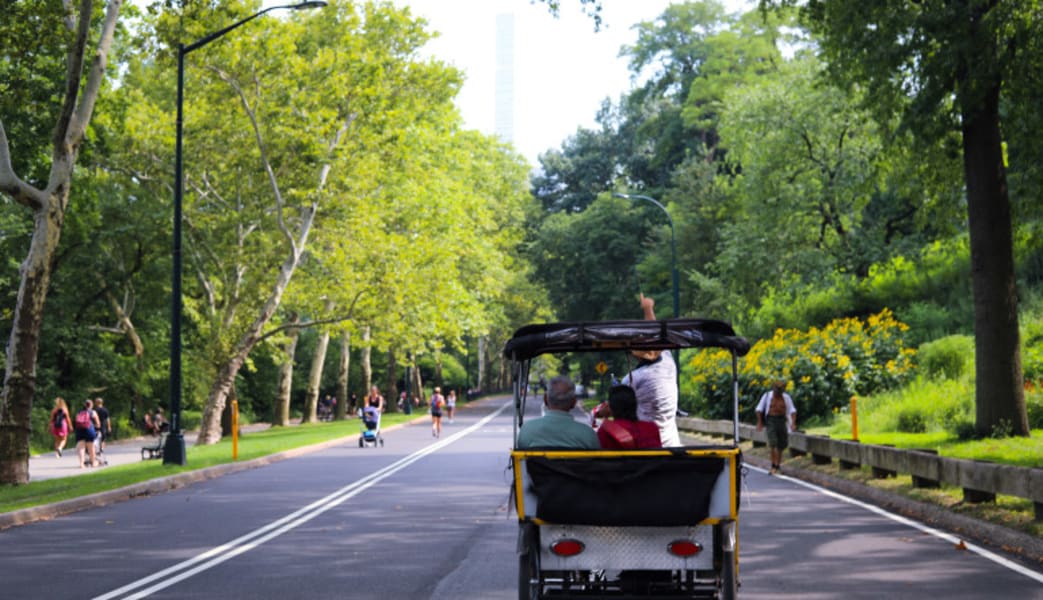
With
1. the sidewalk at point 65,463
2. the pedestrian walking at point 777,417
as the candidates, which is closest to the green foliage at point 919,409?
the pedestrian walking at point 777,417

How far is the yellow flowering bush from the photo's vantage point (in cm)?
3038

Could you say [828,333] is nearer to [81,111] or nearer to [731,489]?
[81,111]

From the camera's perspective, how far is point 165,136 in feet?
126

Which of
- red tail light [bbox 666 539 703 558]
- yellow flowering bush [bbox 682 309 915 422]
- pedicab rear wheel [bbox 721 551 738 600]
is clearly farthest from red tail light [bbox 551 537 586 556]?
yellow flowering bush [bbox 682 309 915 422]

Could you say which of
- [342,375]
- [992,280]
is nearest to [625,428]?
Answer: [992,280]

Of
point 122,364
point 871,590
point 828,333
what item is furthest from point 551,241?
point 871,590

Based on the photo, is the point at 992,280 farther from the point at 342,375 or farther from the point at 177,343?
the point at 342,375

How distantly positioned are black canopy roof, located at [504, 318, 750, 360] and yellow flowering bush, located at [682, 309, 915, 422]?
2180 cm

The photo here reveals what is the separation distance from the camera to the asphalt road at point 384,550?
9875 mm

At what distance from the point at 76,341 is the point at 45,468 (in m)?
21.3

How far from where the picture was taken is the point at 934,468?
1567 cm

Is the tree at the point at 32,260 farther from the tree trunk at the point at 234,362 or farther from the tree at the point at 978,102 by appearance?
the tree trunk at the point at 234,362

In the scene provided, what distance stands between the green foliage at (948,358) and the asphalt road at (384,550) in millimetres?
11119

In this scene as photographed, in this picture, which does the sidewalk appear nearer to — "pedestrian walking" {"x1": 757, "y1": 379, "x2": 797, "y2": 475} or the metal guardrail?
"pedestrian walking" {"x1": 757, "y1": 379, "x2": 797, "y2": 475}
